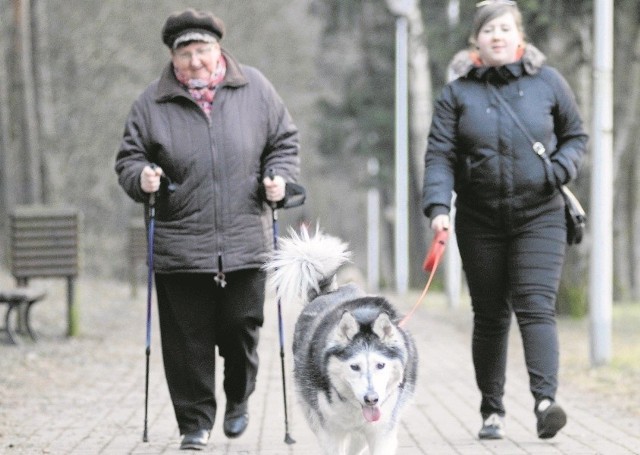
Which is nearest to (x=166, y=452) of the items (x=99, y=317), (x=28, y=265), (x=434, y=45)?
(x=28, y=265)

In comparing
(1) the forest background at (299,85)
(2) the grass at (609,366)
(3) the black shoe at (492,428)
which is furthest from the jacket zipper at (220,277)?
(1) the forest background at (299,85)

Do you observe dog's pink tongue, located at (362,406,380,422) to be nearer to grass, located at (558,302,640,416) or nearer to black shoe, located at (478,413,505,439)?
black shoe, located at (478,413,505,439)

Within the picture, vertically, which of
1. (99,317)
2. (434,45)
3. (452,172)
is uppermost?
(434,45)

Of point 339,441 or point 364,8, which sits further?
point 364,8

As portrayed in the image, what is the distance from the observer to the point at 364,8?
40.3 metres

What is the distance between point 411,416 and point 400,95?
1716 cm

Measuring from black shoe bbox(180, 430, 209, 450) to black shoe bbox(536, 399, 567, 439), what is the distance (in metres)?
1.77

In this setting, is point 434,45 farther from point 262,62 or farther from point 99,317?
point 262,62

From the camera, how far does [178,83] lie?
786cm

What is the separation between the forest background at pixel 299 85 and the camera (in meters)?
19.7

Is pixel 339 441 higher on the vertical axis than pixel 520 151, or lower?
lower

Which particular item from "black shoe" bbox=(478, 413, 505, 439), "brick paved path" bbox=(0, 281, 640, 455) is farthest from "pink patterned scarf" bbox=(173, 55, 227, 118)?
"black shoe" bbox=(478, 413, 505, 439)

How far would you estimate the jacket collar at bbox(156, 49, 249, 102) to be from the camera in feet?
25.6

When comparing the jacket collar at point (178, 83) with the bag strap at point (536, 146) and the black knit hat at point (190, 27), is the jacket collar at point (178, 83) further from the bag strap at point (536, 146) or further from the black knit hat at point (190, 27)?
the bag strap at point (536, 146)
